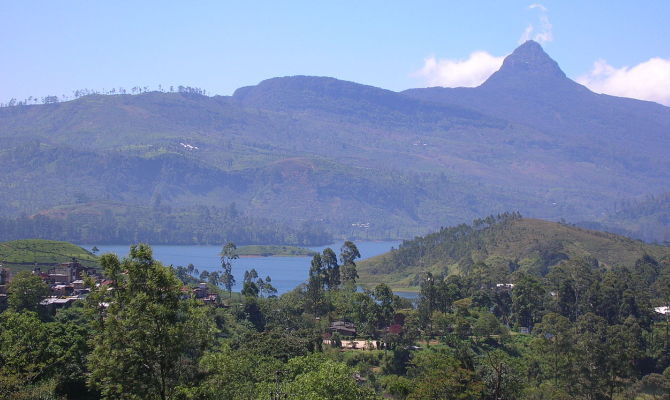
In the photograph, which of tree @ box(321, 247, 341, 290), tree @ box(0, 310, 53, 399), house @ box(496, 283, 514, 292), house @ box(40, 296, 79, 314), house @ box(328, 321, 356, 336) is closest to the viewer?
tree @ box(0, 310, 53, 399)

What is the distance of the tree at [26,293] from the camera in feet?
185

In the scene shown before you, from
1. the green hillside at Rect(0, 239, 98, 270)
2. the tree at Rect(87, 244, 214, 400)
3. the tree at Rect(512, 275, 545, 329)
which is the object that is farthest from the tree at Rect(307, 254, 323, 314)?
the tree at Rect(87, 244, 214, 400)

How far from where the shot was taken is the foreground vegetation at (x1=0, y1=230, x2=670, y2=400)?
24250 millimetres

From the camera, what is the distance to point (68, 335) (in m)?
42.6

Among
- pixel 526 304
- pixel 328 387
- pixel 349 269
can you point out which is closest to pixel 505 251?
pixel 349 269

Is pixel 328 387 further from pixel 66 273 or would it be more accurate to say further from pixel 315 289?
pixel 66 273

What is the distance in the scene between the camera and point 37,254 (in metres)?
101

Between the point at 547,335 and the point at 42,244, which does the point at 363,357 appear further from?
the point at 42,244

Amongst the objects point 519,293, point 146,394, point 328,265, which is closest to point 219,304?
point 328,265

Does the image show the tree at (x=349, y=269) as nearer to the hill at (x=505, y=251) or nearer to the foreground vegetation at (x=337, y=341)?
the foreground vegetation at (x=337, y=341)

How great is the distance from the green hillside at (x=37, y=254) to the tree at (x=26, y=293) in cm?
3783

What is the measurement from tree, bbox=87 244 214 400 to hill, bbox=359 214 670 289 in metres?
91.3

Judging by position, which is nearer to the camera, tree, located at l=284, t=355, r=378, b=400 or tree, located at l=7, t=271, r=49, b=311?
tree, located at l=284, t=355, r=378, b=400

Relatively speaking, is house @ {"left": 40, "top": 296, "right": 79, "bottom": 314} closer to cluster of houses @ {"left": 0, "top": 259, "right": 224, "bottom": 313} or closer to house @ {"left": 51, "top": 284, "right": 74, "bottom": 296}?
cluster of houses @ {"left": 0, "top": 259, "right": 224, "bottom": 313}
